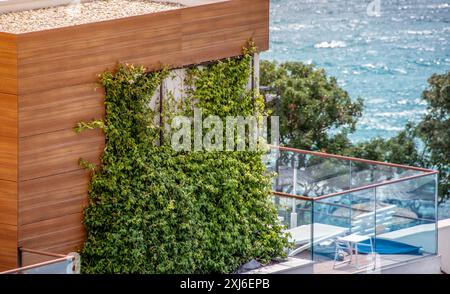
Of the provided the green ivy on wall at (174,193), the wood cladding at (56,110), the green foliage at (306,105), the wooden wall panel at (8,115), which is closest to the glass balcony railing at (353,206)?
the green ivy on wall at (174,193)

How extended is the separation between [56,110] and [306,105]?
1730 centimetres

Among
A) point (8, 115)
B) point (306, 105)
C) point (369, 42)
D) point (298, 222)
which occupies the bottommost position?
point (298, 222)

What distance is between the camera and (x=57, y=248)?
1605 centimetres

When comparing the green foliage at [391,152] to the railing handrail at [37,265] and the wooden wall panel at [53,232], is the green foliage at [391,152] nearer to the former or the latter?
the wooden wall panel at [53,232]

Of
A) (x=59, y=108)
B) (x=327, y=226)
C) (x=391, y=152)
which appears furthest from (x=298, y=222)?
(x=391, y=152)

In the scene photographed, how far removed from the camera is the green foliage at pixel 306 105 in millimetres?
32281

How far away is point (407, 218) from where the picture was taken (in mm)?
19250

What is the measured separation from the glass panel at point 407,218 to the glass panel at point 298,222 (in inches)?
48.3

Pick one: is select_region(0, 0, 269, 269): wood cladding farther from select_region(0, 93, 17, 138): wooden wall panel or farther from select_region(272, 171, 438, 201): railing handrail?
select_region(272, 171, 438, 201): railing handrail

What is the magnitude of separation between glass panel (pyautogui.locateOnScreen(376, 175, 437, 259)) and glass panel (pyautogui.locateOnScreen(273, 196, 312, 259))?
Answer: 48.3 inches

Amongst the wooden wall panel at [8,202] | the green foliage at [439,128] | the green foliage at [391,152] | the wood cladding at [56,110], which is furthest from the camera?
the green foliage at [391,152]

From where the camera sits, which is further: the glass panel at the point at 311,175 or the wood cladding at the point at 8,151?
the glass panel at the point at 311,175

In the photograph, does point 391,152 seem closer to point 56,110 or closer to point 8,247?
point 56,110
